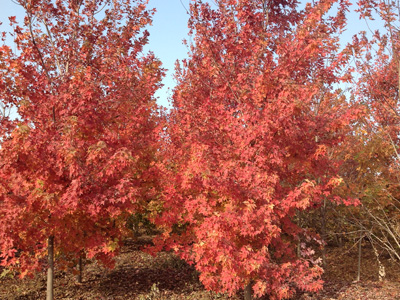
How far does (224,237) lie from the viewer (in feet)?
21.2

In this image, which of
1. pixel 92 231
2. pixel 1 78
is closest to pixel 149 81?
pixel 1 78

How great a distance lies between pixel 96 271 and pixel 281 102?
10441 mm

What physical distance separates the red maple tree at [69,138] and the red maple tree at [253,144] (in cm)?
160

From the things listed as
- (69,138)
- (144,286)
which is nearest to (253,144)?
(69,138)

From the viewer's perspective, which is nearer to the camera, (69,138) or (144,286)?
(69,138)

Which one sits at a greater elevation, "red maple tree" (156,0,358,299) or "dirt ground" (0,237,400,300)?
"red maple tree" (156,0,358,299)

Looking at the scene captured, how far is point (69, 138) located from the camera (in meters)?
6.52

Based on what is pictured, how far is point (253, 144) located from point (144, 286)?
23.3ft

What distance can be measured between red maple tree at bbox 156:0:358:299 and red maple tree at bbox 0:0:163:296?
63.0 inches

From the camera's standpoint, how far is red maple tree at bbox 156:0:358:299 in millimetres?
6523

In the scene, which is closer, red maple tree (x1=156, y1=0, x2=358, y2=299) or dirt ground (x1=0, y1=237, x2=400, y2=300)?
red maple tree (x1=156, y1=0, x2=358, y2=299)

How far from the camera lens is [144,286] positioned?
11320mm

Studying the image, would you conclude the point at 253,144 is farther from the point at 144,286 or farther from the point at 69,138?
the point at 144,286

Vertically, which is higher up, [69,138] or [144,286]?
[69,138]
